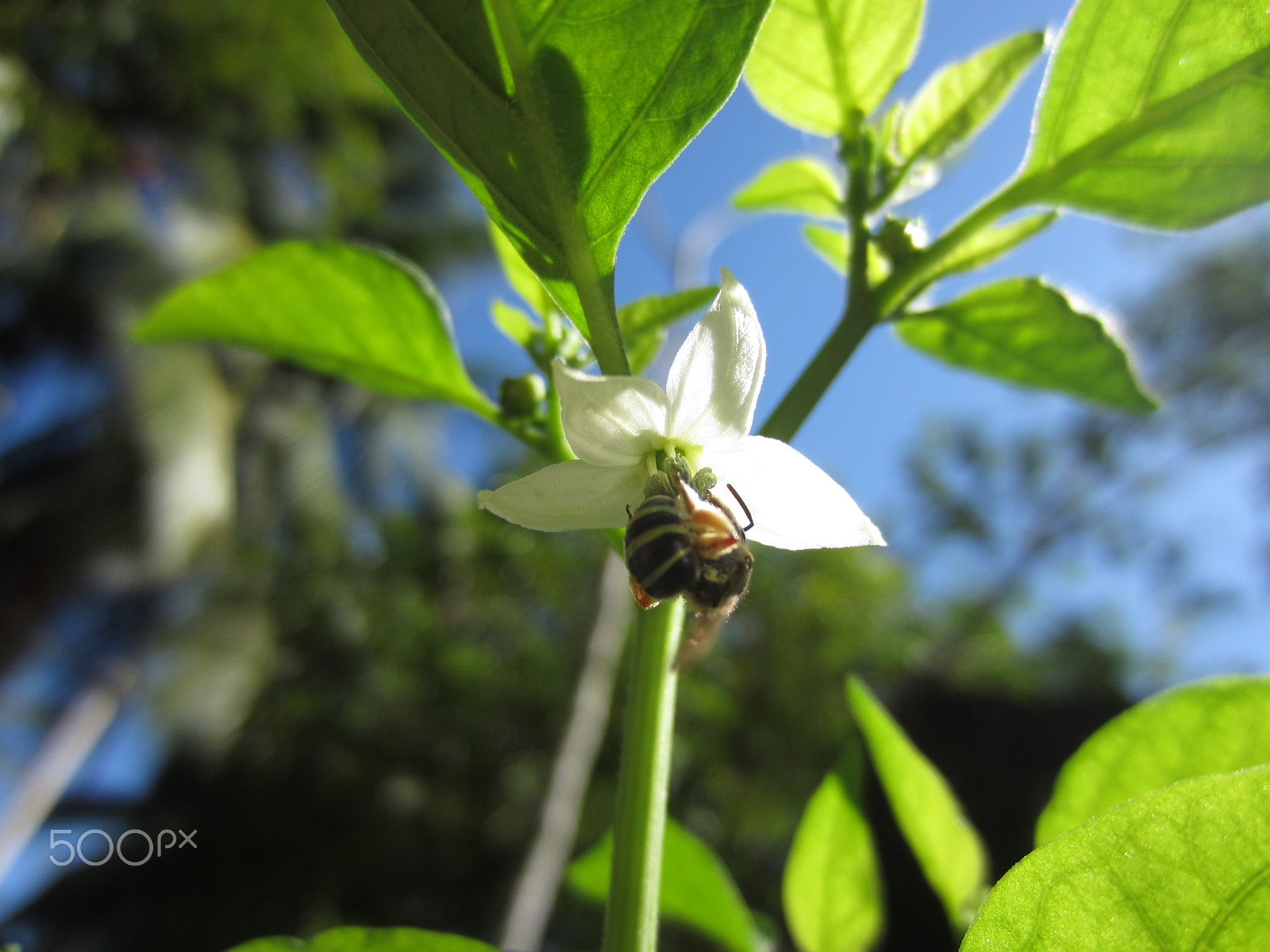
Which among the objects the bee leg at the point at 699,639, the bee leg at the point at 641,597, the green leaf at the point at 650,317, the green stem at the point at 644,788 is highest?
the green leaf at the point at 650,317

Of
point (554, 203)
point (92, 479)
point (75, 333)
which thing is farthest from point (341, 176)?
point (554, 203)

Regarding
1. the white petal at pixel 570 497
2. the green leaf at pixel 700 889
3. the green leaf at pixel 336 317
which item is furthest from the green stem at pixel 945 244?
the green leaf at pixel 700 889

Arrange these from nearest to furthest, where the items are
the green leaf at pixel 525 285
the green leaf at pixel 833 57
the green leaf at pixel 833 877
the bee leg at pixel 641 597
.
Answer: the bee leg at pixel 641 597 → the green leaf at pixel 833 57 → the green leaf at pixel 525 285 → the green leaf at pixel 833 877

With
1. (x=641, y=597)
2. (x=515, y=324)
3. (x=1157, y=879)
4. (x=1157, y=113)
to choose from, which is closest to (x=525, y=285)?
(x=515, y=324)

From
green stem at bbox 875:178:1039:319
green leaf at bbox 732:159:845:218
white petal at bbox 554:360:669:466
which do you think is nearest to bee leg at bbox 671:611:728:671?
white petal at bbox 554:360:669:466

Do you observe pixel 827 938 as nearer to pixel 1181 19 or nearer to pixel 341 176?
pixel 1181 19

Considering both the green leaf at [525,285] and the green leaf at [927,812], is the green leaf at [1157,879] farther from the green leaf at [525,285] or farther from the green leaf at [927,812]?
the green leaf at [525,285]

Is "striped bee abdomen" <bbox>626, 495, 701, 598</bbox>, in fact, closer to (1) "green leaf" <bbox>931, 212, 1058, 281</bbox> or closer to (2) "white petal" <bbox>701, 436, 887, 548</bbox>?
(2) "white petal" <bbox>701, 436, 887, 548</bbox>
